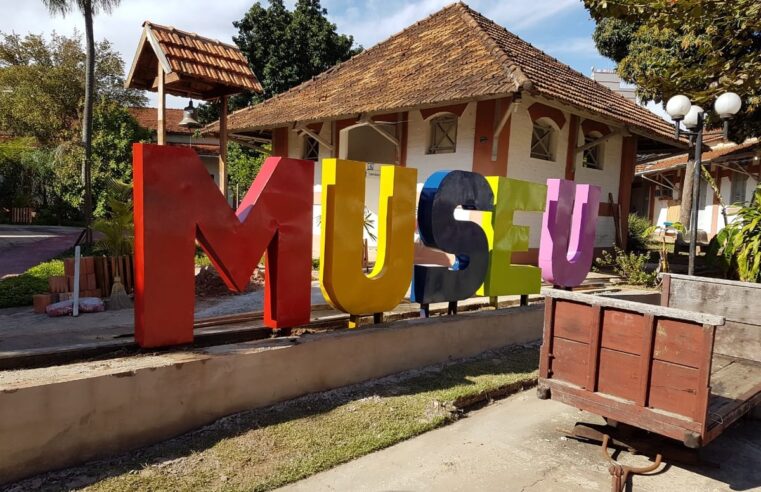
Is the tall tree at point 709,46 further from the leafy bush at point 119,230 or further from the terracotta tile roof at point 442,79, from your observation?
the leafy bush at point 119,230

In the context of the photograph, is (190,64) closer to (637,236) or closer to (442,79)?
(442,79)

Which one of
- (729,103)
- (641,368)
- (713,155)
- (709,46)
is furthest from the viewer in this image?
(713,155)

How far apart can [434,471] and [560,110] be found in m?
9.92

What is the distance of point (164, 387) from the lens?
3.78 m

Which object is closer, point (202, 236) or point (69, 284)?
point (202, 236)

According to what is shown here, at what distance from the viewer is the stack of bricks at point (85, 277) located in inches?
306

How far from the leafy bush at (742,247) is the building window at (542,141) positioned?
12.6 feet

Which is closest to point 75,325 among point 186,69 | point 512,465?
point 186,69

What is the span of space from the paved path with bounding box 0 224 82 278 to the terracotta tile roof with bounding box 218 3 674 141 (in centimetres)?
581

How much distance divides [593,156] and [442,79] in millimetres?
5116

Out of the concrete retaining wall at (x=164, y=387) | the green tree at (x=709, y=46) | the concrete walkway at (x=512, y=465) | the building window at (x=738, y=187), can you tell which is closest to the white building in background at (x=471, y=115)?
the green tree at (x=709, y=46)

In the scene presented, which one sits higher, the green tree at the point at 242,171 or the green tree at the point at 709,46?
the green tree at the point at 709,46

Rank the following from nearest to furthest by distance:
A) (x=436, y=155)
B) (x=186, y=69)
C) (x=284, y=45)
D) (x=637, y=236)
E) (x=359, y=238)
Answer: (x=359, y=238) < (x=186, y=69) < (x=436, y=155) < (x=637, y=236) < (x=284, y=45)

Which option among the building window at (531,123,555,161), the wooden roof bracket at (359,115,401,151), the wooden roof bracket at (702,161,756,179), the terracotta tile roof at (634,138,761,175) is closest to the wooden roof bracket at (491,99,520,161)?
the building window at (531,123,555,161)
